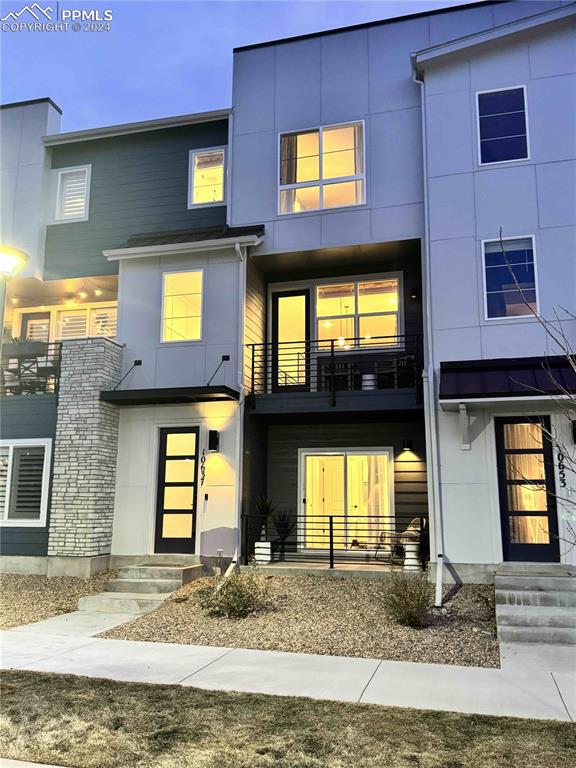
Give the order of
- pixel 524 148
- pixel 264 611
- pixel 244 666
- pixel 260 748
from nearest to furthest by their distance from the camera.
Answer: pixel 260 748
pixel 244 666
pixel 264 611
pixel 524 148

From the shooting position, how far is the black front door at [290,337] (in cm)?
1334

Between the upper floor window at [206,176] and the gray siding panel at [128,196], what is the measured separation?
15 cm

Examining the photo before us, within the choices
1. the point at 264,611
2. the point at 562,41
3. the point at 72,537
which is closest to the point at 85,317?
the point at 72,537

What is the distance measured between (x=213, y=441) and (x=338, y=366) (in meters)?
3.20

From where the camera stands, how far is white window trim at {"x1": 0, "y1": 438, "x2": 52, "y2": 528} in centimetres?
1188

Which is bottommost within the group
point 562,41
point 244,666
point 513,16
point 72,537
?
point 244,666

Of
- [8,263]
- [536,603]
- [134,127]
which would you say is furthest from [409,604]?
[134,127]

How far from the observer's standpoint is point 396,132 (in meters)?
12.3

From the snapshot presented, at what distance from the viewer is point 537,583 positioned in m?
8.75

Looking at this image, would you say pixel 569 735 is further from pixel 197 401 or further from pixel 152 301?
pixel 152 301

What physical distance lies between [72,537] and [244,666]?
6.23m

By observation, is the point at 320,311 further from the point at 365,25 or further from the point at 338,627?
the point at 338,627

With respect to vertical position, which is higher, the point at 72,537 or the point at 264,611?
the point at 72,537

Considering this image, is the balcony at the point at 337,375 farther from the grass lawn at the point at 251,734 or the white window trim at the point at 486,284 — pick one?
the grass lawn at the point at 251,734
